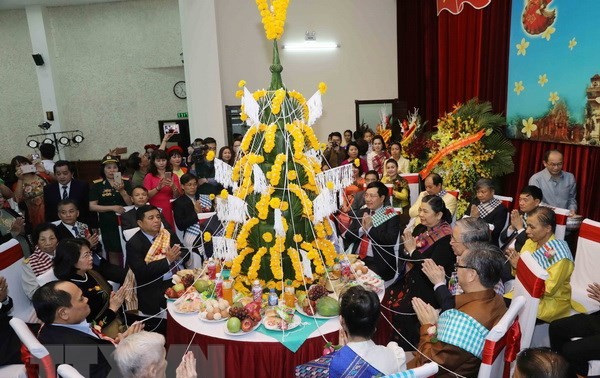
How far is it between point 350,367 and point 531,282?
1.24 metres

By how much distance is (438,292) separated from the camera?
2.49 m

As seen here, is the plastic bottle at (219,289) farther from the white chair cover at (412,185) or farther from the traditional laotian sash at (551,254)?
the white chair cover at (412,185)

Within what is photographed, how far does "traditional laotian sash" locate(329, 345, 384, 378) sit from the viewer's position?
1677 millimetres

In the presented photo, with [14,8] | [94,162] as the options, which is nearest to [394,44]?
[94,162]

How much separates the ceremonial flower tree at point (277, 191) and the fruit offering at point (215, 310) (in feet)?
0.73

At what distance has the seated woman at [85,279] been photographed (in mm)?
2768

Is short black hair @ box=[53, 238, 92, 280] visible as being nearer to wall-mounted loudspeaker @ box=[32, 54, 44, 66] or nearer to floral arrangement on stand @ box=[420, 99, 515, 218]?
floral arrangement on stand @ box=[420, 99, 515, 218]

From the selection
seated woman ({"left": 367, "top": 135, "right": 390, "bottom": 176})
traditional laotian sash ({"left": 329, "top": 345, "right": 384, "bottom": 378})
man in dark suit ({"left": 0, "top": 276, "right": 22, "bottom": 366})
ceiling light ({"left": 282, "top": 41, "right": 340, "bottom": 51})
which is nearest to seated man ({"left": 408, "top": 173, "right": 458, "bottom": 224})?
seated woman ({"left": 367, "top": 135, "right": 390, "bottom": 176})

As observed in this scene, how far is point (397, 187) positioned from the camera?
200 inches

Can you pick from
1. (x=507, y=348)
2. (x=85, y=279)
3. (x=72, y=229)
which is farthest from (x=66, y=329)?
(x=507, y=348)

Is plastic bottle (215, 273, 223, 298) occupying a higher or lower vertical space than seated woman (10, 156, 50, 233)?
lower

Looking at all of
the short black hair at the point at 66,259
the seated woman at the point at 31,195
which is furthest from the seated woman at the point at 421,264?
the seated woman at the point at 31,195

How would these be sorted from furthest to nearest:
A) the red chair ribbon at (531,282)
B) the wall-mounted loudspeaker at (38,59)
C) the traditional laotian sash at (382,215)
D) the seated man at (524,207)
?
the wall-mounted loudspeaker at (38,59) → the traditional laotian sash at (382,215) → the seated man at (524,207) → the red chair ribbon at (531,282)

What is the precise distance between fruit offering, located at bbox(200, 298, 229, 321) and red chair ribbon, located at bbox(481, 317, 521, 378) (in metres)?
1.47
